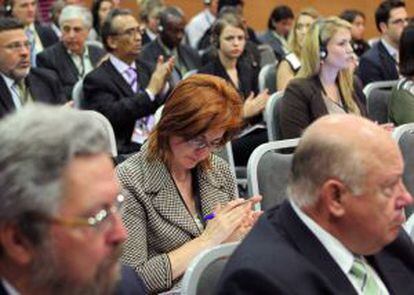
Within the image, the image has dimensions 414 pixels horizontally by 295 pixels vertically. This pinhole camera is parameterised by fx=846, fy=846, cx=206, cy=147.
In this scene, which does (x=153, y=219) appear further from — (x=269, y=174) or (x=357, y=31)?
(x=357, y=31)

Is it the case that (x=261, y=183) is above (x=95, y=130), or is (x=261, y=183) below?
below

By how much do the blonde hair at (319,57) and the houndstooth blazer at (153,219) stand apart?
191 centimetres

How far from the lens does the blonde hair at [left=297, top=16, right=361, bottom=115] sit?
4.38 metres

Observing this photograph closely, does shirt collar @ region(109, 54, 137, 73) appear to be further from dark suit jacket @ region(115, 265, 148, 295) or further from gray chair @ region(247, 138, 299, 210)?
dark suit jacket @ region(115, 265, 148, 295)

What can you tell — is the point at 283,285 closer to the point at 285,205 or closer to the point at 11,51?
the point at 285,205

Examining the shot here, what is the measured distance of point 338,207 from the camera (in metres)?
1.77

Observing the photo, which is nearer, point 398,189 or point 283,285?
point 283,285

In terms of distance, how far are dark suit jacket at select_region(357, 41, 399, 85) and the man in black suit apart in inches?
169

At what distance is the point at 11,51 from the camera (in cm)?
470

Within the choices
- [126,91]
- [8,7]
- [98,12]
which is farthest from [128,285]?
[98,12]

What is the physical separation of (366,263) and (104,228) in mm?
782

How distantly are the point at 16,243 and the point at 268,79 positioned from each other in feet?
14.8

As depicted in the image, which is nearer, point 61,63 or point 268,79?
point 268,79

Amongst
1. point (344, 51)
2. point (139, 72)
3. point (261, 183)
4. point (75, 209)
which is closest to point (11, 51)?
point (139, 72)
